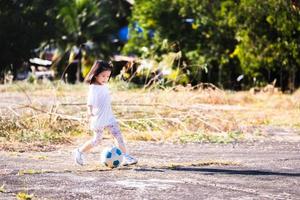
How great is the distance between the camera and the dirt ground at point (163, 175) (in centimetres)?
776

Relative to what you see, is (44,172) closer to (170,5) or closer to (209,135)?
(209,135)

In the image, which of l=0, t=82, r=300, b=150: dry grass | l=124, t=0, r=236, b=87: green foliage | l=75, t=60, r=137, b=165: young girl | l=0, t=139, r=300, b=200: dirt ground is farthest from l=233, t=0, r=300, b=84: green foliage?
l=75, t=60, r=137, b=165: young girl

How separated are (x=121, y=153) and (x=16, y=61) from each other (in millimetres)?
35770

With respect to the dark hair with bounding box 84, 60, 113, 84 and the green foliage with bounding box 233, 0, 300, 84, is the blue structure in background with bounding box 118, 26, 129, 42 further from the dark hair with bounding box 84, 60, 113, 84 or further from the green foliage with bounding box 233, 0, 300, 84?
the dark hair with bounding box 84, 60, 113, 84

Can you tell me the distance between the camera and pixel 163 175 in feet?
29.9

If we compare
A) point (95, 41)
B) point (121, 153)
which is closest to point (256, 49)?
point (95, 41)

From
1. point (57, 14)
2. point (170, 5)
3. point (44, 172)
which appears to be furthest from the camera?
point (57, 14)

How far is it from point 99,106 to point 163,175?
1.55 meters

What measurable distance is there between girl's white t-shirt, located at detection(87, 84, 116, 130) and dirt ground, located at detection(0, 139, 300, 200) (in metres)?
0.59

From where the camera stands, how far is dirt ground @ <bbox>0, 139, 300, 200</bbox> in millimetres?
7762

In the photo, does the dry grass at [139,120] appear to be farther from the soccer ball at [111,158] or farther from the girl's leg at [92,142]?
the soccer ball at [111,158]

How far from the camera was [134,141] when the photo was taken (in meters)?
13.9

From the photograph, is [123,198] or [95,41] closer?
[123,198]

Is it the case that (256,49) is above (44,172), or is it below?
above
